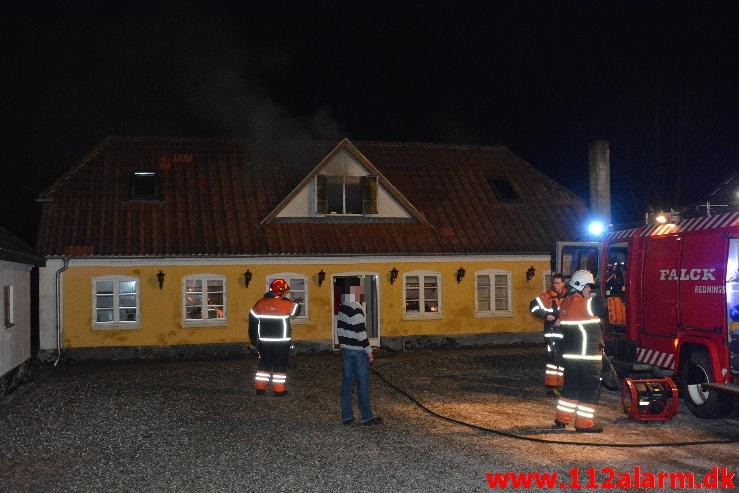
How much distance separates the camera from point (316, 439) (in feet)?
30.6

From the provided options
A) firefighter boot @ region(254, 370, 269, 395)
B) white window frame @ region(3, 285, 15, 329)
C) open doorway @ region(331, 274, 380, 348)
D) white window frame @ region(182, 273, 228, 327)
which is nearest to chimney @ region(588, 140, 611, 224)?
open doorway @ region(331, 274, 380, 348)

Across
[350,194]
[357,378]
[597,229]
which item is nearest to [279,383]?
[357,378]

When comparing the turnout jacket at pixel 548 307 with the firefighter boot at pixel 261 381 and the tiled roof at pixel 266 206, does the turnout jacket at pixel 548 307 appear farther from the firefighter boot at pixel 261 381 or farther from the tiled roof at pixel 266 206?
the tiled roof at pixel 266 206

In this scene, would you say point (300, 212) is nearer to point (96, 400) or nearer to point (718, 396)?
point (96, 400)

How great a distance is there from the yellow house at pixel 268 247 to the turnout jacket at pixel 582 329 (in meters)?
8.65

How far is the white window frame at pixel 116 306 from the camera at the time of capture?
1928 centimetres

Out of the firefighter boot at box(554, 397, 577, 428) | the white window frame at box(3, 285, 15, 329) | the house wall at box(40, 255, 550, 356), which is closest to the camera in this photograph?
the firefighter boot at box(554, 397, 577, 428)

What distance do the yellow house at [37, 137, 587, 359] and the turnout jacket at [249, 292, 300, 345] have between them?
5.16 metres

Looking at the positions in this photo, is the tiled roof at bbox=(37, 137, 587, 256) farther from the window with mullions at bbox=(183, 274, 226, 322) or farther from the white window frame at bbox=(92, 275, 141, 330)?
the window with mullions at bbox=(183, 274, 226, 322)

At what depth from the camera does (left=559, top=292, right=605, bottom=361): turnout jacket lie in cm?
955

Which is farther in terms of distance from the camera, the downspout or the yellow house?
the yellow house

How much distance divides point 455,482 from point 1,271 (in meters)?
10.2

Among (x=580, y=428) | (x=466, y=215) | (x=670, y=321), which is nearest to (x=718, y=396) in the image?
(x=670, y=321)

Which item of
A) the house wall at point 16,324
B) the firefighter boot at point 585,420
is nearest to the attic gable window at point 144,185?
the house wall at point 16,324
